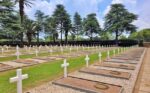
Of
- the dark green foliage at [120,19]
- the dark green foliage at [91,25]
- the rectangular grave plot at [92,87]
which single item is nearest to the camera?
the rectangular grave plot at [92,87]

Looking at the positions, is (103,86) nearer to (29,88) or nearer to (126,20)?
(29,88)

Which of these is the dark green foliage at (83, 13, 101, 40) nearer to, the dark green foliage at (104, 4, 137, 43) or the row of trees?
the row of trees

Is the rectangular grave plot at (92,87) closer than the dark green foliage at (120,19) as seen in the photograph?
Yes

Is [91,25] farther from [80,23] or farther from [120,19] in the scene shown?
[120,19]

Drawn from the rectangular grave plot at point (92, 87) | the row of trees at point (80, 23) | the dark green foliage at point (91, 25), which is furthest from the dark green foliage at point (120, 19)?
the rectangular grave plot at point (92, 87)

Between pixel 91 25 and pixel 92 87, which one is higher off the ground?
pixel 91 25

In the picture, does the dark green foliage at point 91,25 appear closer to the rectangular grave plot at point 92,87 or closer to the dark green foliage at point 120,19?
the dark green foliage at point 120,19

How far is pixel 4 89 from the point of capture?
6.23 meters

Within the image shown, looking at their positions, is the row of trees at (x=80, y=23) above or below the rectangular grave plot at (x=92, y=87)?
above

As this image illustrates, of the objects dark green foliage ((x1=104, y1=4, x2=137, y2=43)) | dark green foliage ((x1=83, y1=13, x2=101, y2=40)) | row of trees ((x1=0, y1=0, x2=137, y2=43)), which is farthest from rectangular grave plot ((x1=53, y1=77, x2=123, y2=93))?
dark green foliage ((x1=83, y1=13, x2=101, y2=40))

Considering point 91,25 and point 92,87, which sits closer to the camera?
point 92,87

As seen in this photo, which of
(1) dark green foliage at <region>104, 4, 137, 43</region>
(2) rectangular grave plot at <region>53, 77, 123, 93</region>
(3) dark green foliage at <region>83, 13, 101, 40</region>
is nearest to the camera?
(2) rectangular grave plot at <region>53, 77, 123, 93</region>

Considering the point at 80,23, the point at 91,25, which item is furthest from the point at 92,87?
the point at 80,23

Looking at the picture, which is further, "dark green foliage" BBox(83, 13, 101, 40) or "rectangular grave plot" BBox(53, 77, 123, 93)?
"dark green foliage" BBox(83, 13, 101, 40)
